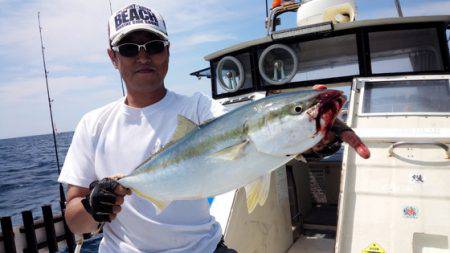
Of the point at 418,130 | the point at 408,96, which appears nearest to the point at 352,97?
the point at 408,96

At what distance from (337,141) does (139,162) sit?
1.22 m

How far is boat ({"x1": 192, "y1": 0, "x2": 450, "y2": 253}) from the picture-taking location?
14.0 feet

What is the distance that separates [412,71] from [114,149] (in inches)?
192

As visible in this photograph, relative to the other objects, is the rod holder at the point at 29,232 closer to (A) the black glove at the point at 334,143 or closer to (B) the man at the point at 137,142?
(B) the man at the point at 137,142

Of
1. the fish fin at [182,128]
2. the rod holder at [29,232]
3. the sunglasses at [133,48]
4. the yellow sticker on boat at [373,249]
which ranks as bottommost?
the rod holder at [29,232]

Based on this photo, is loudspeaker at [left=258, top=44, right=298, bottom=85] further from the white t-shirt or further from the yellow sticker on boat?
the white t-shirt

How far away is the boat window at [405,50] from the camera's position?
6008mm

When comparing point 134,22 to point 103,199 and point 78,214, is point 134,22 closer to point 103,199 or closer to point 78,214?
point 103,199

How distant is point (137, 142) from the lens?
2562 millimetres

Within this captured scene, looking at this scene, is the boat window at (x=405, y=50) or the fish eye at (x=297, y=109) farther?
the boat window at (x=405, y=50)

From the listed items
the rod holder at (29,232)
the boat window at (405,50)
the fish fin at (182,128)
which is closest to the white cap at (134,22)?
the fish fin at (182,128)

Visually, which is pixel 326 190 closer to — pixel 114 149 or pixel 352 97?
pixel 352 97

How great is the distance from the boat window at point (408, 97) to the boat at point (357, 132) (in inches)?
0.5

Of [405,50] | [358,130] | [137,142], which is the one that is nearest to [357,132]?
[358,130]
